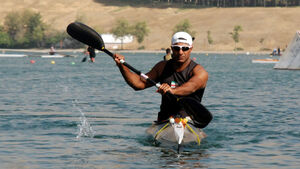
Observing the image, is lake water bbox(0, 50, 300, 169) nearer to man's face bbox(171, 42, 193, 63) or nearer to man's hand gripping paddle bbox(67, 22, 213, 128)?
man's hand gripping paddle bbox(67, 22, 213, 128)

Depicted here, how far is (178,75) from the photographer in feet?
47.0

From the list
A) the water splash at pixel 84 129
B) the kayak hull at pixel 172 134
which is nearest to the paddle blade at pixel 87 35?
the kayak hull at pixel 172 134

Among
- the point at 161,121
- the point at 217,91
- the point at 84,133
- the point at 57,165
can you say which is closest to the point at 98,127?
the point at 84,133

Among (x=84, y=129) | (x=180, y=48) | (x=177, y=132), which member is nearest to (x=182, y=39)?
(x=180, y=48)

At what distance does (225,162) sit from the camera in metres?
14.2

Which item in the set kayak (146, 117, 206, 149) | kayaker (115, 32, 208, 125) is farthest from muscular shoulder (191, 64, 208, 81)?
kayak (146, 117, 206, 149)

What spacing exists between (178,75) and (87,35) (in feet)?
7.73

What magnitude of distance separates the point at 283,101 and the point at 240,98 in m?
2.40

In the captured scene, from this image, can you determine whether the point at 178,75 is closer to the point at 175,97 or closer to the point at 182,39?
the point at 175,97

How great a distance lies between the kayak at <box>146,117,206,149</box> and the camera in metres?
14.7

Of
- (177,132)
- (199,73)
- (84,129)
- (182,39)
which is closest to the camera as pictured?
(182,39)

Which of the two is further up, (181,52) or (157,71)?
(181,52)

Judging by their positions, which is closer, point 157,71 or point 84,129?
point 157,71

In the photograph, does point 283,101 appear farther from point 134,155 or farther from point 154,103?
point 134,155
